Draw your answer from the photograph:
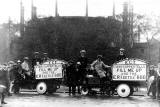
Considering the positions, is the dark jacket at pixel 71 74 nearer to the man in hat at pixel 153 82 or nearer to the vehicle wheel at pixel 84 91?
the vehicle wheel at pixel 84 91

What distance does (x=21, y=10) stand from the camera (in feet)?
219

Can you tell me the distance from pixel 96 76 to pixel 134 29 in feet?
140

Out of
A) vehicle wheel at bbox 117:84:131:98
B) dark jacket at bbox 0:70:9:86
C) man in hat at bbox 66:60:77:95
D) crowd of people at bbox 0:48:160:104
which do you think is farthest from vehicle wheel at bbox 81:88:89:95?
dark jacket at bbox 0:70:9:86

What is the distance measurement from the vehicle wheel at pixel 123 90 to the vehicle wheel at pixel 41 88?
14.0 feet

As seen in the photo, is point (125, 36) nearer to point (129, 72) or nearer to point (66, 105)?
point (129, 72)

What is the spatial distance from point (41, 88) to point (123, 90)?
15.4 ft

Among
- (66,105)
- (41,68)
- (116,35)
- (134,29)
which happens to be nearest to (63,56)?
(116,35)

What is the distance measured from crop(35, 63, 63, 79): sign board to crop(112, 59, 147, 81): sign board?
3.25m

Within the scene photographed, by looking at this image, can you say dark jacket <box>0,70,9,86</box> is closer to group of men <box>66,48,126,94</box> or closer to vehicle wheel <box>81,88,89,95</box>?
group of men <box>66,48,126,94</box>

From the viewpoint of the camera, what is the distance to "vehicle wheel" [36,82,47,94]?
2015cm

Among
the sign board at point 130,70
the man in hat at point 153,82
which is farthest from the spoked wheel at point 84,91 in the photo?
the man in hat at point 153,82

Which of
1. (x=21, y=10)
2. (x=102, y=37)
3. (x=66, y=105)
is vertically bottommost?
(x=66, y=105)

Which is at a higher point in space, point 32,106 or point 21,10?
point 21,10

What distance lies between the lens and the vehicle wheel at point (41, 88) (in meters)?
20.1
